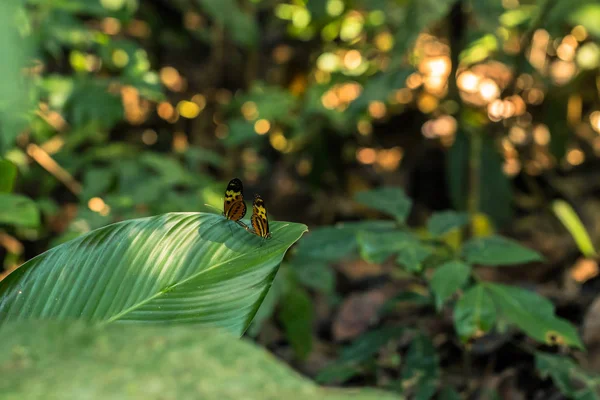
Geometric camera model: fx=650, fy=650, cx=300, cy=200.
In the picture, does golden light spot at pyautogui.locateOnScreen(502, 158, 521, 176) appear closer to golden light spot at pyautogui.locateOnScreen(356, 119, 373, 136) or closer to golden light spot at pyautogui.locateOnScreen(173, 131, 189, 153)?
golden light spot at pyautogui.locateOnScreen(356, 119, 373, 136)

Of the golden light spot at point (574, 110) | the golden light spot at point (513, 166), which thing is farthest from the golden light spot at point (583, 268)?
the golden light spot at point (574, 110)

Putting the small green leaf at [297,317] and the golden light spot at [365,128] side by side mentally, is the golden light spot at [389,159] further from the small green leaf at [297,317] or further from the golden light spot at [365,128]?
the small green leaf at [297,317]

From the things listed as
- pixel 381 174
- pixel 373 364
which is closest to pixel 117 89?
pixel 381 174

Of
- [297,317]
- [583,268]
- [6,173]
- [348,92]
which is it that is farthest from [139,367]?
[348,92]

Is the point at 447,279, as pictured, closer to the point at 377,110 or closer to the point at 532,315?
the point at 532,315

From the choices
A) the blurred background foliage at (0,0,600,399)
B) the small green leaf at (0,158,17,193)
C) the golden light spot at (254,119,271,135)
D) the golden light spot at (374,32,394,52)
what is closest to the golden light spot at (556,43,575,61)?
the blurred background foliage at (0,0,600,399)

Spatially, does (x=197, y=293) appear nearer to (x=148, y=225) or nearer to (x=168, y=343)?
(x=148, y=225)
